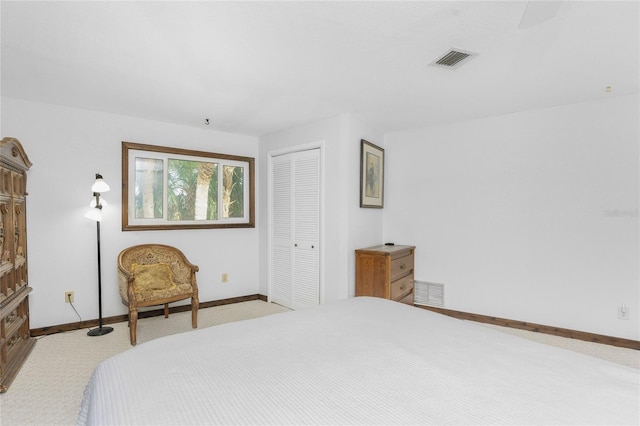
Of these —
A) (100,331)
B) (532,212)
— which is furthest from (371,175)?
(100,331)

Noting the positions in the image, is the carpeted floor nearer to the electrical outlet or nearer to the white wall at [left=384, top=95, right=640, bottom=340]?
the white wall at [left=384, top=95, right=640, bottom=340]

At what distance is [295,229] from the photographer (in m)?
4.28

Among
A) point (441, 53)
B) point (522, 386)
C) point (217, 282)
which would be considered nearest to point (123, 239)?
point (217, 282)

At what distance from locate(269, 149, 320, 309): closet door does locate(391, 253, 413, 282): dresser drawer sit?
34.6 inches

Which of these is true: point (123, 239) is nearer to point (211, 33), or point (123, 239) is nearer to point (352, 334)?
point (211, 33)

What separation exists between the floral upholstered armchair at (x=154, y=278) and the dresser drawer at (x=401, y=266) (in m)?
2.12

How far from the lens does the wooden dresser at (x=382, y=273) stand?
3578 millimetres

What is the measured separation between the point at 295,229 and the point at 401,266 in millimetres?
1372

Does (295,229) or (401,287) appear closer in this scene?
(401,287)

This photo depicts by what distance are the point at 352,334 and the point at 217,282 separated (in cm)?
329

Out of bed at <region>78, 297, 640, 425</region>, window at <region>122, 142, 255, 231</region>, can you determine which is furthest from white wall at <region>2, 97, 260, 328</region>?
bed at <region>78, 297, 640, 425</region>

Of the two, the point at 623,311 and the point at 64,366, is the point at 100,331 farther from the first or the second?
the point at 623,311

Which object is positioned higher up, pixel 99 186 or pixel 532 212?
pixel 99 186

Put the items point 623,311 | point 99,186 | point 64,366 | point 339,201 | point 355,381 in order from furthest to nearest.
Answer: point 339,201
point 99,186
point 623,311
point 64,366
point 355,381
